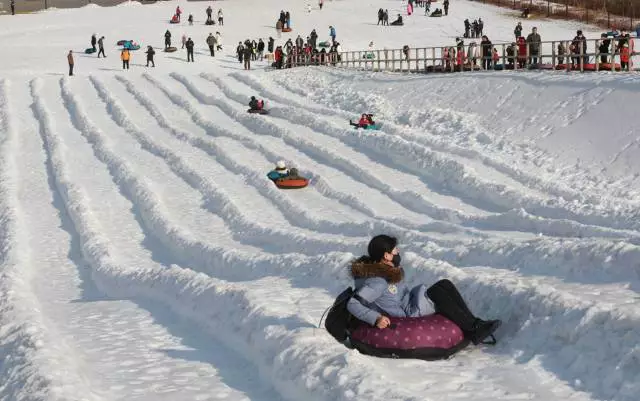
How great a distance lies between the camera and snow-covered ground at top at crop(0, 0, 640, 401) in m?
7.59

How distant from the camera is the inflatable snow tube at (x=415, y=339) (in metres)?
7.61

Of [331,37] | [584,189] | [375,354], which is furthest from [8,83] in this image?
[375,354]

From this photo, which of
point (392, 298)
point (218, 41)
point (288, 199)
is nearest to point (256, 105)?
point (288, 199)

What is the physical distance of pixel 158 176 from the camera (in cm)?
2277

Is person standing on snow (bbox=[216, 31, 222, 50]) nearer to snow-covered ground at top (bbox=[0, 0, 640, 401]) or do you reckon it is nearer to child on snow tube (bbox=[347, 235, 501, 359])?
snow-covered ground at top (bbox=[0, 0, 640, 401])

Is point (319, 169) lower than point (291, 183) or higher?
lower

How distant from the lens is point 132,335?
32.6ft

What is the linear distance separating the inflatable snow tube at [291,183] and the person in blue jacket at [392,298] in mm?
12117

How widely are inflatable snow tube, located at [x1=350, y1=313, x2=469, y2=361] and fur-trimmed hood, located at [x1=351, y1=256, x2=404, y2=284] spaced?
0.34 m

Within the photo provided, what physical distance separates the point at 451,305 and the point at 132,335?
3629 mm

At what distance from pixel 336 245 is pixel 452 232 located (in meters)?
2.18

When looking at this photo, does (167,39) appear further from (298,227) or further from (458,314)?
(458,314)

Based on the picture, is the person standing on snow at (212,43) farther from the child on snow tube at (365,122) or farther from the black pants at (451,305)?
the black pants at (451,305)

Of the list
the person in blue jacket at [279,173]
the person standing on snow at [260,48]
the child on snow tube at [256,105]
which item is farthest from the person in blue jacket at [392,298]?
the person standing on snow at [260,48]
